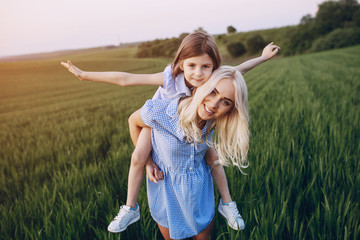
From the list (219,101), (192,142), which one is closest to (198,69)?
(219,101)

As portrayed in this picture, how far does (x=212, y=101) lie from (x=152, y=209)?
2.27 ft

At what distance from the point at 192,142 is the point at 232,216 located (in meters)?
0.48

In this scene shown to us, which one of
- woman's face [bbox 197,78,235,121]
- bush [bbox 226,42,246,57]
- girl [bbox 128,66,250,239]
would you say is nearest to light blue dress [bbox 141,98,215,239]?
girl [bbox 128,66,250,239]

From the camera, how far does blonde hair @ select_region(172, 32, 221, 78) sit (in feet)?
3.79

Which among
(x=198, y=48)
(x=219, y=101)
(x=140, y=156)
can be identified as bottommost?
(x=140, y=156)

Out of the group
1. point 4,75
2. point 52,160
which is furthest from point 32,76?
point 52,160

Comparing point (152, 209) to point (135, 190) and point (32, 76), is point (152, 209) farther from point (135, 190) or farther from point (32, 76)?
point (32, 76)

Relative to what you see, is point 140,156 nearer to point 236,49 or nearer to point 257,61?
point 257,61

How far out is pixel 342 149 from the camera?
2.04 metres

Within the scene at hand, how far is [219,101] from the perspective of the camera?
1.04 m

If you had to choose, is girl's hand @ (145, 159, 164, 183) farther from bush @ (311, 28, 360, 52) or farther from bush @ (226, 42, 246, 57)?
bush @ (311, 28, 360, 52)

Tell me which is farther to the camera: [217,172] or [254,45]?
[254,45]

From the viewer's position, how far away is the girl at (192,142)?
106 cm

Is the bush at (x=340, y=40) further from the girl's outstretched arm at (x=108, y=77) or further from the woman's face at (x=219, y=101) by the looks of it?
the girl's outstretched arm at (x=108, y=77)
